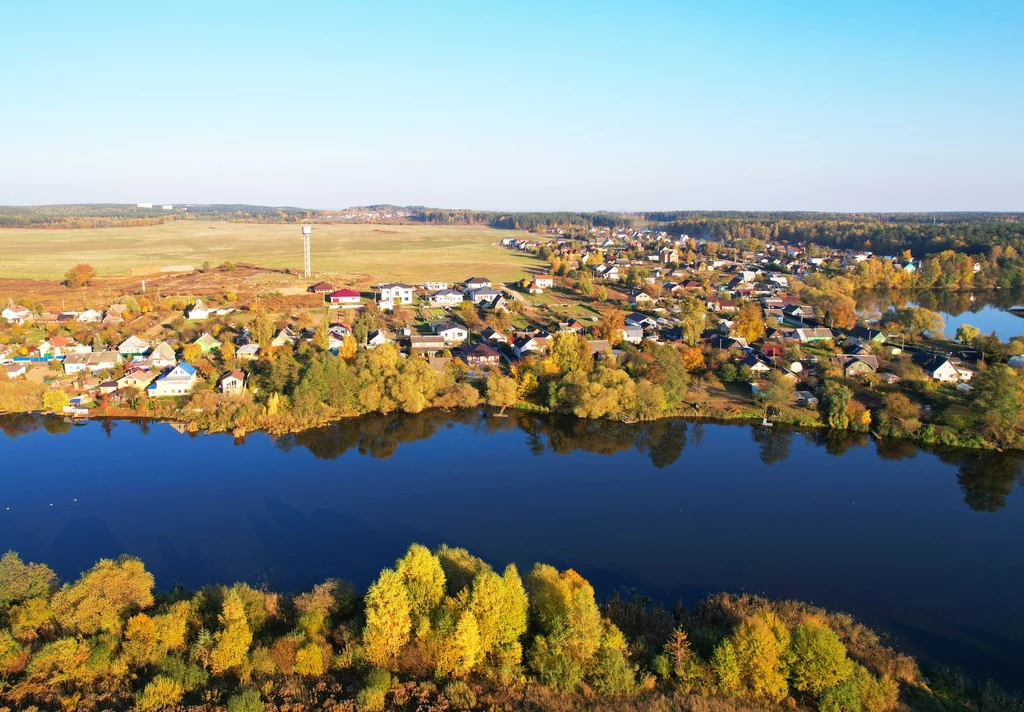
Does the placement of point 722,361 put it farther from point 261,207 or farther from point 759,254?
point 261,207

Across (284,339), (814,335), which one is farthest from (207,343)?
(814,335)

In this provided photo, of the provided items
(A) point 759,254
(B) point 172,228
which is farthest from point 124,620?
(B) point 172,228

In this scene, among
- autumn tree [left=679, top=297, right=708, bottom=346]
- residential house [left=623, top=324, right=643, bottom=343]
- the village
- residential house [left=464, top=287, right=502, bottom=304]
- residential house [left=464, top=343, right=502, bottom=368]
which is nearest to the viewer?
the village

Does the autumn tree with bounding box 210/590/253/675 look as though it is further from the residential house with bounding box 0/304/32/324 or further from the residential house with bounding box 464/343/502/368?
the residential house with bounding box 0/304/32/324

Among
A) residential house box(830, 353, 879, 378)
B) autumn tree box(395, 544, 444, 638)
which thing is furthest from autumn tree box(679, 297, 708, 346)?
autumn tree box(395, 544, 444, 638)

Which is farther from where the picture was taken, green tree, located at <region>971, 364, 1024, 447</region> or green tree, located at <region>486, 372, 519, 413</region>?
green tree, located at <region>486, 372, 519, 413</region>

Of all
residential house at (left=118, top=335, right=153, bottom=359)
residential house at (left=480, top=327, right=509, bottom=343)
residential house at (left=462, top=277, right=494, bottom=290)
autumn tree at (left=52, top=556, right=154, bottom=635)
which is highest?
residential house at (left=462, top=277, right=494, bottom=290)
